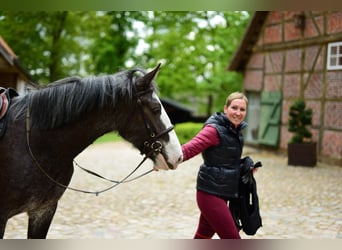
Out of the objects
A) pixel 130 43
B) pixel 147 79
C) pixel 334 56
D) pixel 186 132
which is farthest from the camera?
pixel 130 43

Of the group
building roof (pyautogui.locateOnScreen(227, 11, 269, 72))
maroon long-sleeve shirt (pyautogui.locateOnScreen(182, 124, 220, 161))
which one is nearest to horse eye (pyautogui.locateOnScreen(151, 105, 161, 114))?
maroon long-sleeve shirt (pyautogui.locateOnScreen(182, 124, 220, 161))

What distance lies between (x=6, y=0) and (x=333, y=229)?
255 cm

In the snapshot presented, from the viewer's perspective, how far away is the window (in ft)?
9.03

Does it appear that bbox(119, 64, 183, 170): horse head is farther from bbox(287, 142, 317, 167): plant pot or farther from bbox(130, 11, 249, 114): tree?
bbox(130, 11, 249, 114): tree

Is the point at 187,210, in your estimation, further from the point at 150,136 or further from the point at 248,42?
the point at 248,42

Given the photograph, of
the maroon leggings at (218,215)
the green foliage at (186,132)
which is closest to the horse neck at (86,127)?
the maroon leggings at (218,215)

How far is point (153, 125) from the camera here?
5.93ft

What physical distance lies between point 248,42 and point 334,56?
461cm

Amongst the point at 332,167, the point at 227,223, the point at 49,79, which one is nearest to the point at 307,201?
the point at 332,167

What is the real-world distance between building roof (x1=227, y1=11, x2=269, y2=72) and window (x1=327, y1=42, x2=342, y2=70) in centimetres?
355

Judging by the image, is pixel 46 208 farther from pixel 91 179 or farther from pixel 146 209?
pixel 91 179

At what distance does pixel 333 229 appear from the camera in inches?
102

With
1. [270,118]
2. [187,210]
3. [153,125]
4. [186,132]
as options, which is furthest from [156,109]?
[270,118]

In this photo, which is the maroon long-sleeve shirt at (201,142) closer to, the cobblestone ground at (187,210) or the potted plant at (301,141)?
the cobblestone ground at (187,210)
